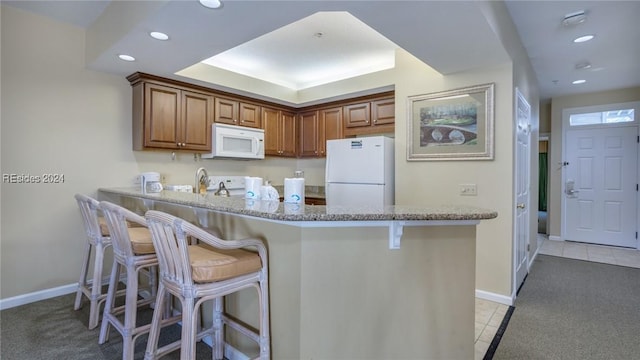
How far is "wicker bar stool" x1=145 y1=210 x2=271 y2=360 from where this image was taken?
1528 mm

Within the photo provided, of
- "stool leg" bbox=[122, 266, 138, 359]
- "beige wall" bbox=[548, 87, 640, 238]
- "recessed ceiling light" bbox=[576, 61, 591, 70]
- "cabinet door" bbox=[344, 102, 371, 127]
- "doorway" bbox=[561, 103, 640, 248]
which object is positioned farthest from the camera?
"beige wall" bbox=[548, 87, 640, 238]

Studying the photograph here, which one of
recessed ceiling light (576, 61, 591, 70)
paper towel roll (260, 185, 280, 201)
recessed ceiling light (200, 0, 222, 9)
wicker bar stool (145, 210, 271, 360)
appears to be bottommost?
wicker bar stool (145, 210, 271, 360)

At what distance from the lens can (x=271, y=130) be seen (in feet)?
15.3

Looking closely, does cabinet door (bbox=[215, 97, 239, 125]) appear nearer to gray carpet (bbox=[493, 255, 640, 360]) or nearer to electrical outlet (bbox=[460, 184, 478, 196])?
electrical outlet (bbox=[460, 184, 478, 196])

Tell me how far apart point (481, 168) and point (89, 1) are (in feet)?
12.3

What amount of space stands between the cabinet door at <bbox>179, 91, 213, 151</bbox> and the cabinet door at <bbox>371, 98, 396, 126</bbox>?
2065mm

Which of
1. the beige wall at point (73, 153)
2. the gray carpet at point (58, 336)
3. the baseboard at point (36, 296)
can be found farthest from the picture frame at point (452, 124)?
the baseboard at point (36, 296)

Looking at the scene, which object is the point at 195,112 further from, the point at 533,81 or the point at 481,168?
the point at 533,81

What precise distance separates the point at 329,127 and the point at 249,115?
115 cm

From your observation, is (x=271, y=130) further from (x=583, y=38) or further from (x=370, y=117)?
(x=583, y=38)

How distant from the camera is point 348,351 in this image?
1.60 meters

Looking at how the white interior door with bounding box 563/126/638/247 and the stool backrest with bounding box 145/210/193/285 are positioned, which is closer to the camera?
the stool backrest with bounding box 145/210/193/285

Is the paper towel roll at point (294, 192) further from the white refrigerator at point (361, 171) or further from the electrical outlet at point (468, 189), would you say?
the electrical outlet at point (468, 189)

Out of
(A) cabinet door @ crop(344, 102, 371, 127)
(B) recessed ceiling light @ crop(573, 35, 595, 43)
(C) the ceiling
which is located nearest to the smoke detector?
(C) the ceiling
